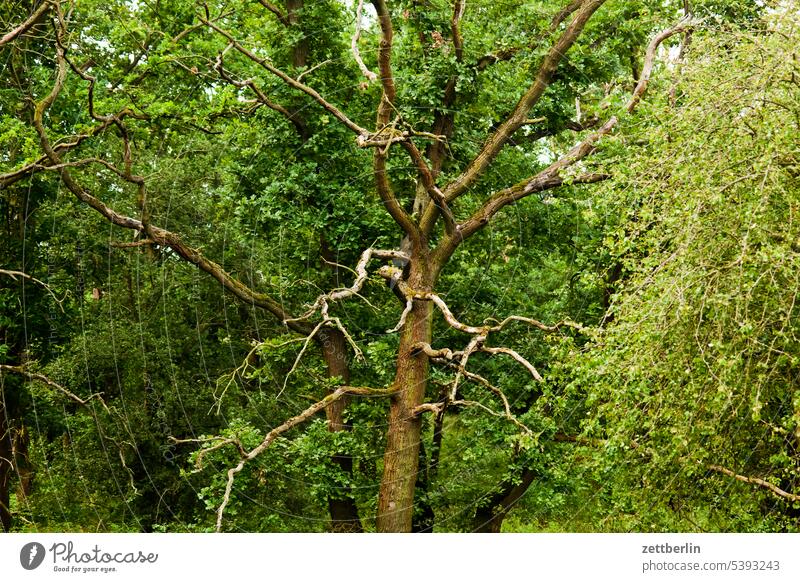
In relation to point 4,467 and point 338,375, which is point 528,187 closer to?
point 338,375

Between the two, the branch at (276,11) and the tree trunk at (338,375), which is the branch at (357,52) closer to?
the branch at (276,11)

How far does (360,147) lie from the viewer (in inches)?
671

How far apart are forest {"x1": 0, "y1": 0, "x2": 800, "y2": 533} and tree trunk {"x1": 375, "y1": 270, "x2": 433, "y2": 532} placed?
4 centimetres

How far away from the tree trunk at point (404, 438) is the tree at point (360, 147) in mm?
33

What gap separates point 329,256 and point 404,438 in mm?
3940

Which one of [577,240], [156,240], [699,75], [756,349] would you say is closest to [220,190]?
[156,240]

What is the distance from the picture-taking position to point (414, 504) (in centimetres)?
1894

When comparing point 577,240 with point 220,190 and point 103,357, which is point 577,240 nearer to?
point 220,190

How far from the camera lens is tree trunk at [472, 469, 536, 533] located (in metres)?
19.6

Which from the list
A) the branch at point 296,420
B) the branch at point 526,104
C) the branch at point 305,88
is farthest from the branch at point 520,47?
the branch at point 296,420

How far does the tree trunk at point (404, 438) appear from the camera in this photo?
17469mm

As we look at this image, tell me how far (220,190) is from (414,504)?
21.9ft

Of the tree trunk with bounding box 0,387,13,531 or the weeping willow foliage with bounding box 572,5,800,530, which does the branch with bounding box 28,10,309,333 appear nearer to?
the tree trunk with bounding box 0,387,13,531

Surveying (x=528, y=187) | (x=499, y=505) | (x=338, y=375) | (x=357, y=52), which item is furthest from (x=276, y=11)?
(x=499, y=505)
